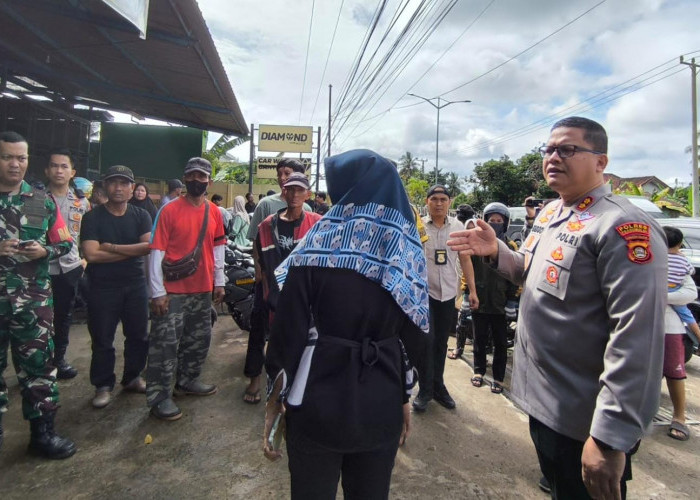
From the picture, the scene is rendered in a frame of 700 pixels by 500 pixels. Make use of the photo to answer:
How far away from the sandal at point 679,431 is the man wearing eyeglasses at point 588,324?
7.49 ft

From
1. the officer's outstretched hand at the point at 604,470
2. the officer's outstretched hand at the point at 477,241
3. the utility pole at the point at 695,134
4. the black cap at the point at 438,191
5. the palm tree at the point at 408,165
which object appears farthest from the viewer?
the palm tree at the point at 408,165

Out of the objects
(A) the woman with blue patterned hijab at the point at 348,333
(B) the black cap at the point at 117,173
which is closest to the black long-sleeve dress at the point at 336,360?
(A) the woman with blue patterned hijab at the point at 348,333

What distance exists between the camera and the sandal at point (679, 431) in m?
3.03

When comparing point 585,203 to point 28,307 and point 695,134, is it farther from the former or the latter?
point 695,134

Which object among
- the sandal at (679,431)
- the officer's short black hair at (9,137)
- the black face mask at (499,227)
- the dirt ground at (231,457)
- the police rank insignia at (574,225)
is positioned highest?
the officer's short black hair at (9,137)

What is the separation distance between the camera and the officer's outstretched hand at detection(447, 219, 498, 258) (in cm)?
180

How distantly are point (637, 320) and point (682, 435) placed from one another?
2.78 meters

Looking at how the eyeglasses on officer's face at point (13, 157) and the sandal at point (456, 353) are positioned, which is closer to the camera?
the eyeglasses on officer's face at point (13, 157)

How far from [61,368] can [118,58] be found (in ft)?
16.0

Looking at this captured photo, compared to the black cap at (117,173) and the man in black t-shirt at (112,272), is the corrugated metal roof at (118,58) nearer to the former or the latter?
the black cap at (117,173)

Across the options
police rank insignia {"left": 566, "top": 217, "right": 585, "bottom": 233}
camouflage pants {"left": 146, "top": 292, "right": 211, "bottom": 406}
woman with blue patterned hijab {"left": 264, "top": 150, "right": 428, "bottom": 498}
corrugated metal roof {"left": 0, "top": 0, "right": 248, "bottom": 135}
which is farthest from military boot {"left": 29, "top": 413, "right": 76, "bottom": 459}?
corrugated metal roof {"left": 0, "top": 0, "right": 248, "bottom": 135}

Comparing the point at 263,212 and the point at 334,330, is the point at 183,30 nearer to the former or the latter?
the point at 263,212

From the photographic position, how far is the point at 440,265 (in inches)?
134

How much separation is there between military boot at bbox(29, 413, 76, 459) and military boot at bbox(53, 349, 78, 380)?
119 centimetres
